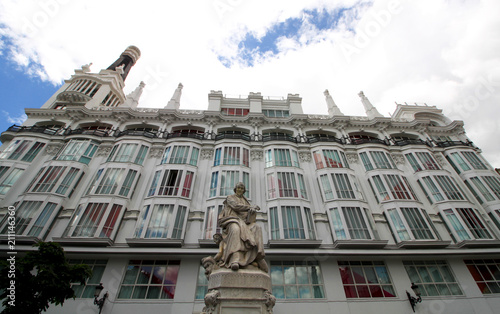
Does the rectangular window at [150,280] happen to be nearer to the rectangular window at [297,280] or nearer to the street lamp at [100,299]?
the street lamp at [100,299]

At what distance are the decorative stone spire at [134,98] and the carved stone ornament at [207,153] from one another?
13.0 m

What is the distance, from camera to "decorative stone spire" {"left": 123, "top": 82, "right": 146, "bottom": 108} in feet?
100

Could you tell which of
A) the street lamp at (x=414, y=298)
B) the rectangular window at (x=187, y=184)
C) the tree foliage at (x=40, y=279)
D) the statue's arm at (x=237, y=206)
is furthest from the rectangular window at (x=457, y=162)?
the tree foliage at (x=40, y=279)

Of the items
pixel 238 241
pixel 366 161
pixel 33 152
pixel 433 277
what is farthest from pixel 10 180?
pixel 433 277

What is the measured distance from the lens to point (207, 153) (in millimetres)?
23938

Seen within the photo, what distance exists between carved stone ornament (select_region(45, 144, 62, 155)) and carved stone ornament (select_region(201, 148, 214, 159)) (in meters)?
Answer: 13.6

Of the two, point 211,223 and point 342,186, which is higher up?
point 342,186

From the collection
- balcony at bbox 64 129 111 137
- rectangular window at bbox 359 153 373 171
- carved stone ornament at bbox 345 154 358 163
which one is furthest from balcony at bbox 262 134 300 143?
balcony at bbox 64 129 111 137

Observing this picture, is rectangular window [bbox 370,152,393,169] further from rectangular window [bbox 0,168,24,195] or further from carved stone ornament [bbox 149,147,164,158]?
rectangular window [bbox 0,168,24,195]

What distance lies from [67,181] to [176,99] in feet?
50.7

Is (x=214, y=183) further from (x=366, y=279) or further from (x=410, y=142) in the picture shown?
(x=410, y=142)

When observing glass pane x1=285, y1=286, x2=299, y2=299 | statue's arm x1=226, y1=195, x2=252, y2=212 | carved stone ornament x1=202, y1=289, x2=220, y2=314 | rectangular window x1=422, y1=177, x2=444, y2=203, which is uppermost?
rectangular window x1=422, y1=177, x2=444, y2=203

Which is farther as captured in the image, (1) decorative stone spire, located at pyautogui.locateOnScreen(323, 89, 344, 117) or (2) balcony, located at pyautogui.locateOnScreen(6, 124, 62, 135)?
(1) decorative stone spire, located at pyautogui.locateOnScreen(323, 89, 344, 117)

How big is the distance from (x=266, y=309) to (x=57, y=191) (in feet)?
65.2
